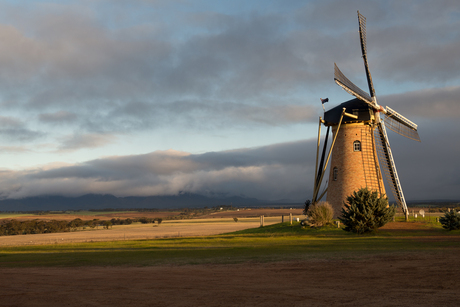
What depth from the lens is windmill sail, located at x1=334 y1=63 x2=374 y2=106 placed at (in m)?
42.9

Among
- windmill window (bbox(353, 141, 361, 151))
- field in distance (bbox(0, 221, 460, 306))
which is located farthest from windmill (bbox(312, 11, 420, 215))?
field in distance (bbox(0, 221, 460, 306))

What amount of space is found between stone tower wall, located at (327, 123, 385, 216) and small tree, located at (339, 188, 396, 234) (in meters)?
9.38

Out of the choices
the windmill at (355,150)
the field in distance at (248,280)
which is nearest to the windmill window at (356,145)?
the windmill at (355,150)

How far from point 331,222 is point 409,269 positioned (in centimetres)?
2530

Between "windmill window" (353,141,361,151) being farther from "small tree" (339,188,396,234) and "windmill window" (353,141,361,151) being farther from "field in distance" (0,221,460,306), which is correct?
"field in distance" (0,221,460,306)

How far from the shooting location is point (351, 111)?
42.7m

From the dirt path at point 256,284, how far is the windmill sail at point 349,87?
1126 inches

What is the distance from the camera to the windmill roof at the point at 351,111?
42375 mm

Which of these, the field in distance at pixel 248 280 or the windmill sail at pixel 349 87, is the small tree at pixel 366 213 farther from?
the windmill sail at pixel 349 87

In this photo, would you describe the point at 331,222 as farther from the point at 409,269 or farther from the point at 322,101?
the point at 409,269

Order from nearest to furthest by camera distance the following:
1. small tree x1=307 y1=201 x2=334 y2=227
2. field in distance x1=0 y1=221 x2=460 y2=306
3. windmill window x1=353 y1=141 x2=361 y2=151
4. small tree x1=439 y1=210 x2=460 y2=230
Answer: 1. field in distance x1=0 y1=221 x2=460 y2=306
2. small tree x1=439 y1=210 x2=460 y2=230
3. small tree x1=307 y1=201 x2=334 y2=227
4. windmill window x1=353 y1=141 x2=361 y2=151

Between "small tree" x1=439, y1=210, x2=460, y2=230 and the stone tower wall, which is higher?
the stone tower wall

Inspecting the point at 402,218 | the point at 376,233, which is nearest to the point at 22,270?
the point at 376,233

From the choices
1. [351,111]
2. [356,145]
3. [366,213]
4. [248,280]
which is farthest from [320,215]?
[248,280]
